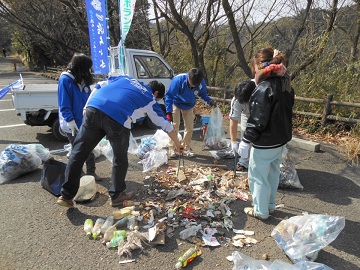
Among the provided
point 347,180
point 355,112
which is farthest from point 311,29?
Answer: point 347,180

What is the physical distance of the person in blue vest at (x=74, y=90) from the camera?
337 centimetres

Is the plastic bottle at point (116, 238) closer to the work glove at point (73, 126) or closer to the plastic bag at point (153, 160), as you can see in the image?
the work glove at point (73, 126)

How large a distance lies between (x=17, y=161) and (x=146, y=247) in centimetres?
263

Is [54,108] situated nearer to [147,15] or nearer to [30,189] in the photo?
[30,189]

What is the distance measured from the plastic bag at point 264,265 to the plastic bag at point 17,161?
11.0 ft

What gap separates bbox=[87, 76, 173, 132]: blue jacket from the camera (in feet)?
9.33

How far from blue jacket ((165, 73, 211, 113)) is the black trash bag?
2.08 meters

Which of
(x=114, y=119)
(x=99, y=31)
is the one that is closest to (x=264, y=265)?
(x=114, y=119)

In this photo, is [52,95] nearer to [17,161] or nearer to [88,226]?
[17,161]

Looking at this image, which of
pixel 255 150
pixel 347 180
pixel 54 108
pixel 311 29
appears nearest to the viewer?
pixel 255 150

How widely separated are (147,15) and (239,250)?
40.2 feet

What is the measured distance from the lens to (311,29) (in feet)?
28.5

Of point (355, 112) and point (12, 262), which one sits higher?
point (355, 112)

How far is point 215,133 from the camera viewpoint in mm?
5332
